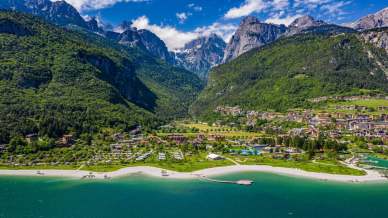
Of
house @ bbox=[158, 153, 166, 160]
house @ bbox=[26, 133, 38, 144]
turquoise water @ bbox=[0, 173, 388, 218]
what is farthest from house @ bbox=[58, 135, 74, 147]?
house @ bbox=[158, 153, 166, 160]

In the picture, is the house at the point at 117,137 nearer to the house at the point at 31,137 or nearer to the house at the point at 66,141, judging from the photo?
the house at the point at 66,141

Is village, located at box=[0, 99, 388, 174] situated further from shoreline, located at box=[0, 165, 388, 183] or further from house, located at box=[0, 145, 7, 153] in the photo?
shoreline, located at box=[0, 165, 388, 183]

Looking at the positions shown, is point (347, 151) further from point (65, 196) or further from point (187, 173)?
point (65, 196)

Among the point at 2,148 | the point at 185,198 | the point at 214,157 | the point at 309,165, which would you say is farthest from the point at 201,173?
the point at 2,148

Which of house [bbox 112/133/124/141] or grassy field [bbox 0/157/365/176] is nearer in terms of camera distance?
grassy field [bbox 0/157/365/176]

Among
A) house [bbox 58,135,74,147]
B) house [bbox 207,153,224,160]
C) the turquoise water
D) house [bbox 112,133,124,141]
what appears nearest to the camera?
the turquoise water

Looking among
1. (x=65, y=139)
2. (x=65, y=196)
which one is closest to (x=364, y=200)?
(x=65, y=196)

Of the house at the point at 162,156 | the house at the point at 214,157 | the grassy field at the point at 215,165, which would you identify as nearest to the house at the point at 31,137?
the grassy field at the point at 215,165

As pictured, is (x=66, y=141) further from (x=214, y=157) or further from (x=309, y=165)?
(x=309, y=165)
